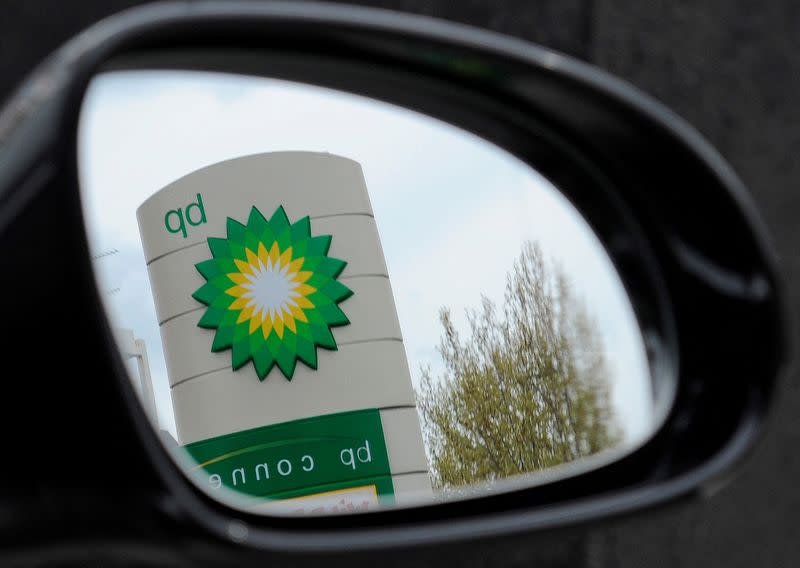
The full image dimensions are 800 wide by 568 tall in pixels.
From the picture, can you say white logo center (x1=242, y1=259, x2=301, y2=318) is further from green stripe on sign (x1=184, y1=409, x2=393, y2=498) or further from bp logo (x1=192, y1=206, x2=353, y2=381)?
green stripe on sign (x1=184, y1=409, x2=393, y2=498)

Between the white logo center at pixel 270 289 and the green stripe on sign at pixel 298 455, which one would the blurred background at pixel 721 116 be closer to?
the green stripe on sign at pixel 298 455

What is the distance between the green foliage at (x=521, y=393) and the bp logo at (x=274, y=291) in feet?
0.39

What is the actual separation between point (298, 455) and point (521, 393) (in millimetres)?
203

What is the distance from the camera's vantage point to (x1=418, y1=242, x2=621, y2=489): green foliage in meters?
0.82

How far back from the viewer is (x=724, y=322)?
0.90 meters

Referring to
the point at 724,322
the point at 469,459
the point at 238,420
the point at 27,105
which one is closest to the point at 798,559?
the point at 724,322

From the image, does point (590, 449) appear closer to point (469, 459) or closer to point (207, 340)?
point (469, 459)

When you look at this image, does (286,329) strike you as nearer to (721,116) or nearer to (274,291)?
(274,291)

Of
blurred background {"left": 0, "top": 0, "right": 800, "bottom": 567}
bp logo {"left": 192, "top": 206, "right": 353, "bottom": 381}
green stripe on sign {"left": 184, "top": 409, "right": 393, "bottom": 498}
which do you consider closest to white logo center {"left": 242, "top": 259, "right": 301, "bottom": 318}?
bp logo {"left": 192, "top": 206, "right": 353, "bottom": 381}

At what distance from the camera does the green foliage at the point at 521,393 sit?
2.70ft

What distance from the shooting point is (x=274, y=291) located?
35.9 inches

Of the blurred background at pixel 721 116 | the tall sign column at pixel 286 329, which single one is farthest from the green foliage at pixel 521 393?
the blurred background at pixel 721 116

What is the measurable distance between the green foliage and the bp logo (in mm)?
119

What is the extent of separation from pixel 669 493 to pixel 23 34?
0.63 meters
